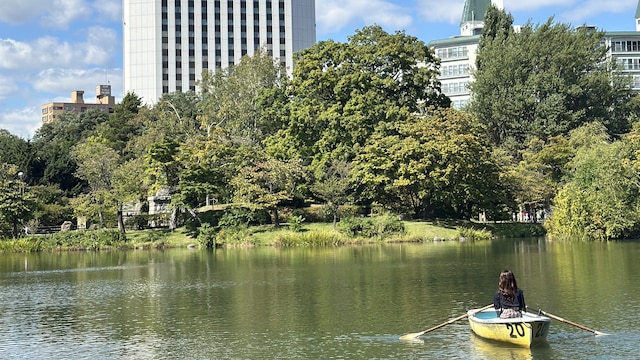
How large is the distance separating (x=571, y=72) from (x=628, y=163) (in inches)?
943

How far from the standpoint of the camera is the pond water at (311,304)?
620 inches

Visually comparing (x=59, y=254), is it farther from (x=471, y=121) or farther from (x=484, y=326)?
(x=484, y=326)

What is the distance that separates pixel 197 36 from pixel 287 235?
84.1m

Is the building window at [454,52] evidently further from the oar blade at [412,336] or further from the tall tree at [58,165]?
the oar blade at [412,336]

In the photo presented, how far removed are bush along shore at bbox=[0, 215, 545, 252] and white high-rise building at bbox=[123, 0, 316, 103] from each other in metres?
70.7

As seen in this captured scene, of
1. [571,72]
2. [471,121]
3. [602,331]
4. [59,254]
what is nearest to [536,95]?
[571,72]

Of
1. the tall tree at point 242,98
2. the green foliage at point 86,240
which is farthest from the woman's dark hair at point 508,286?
the tall tree at point 242,98

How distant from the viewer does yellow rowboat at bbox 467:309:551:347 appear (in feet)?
48.3

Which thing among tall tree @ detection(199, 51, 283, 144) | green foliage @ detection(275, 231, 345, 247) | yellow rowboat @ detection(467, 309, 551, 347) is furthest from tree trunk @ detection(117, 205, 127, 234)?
yellow rowboat @ detection(467, 309, 551, 347)

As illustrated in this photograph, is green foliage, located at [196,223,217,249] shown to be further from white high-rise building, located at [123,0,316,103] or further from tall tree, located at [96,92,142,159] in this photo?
white high-rise building, located at [123,0,316,103]

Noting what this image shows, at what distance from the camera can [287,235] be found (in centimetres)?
4844

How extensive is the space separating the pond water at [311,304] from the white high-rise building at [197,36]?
86.3 meters

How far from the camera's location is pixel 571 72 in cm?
6406

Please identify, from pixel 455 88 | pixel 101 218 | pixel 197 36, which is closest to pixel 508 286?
pixel 101 218
